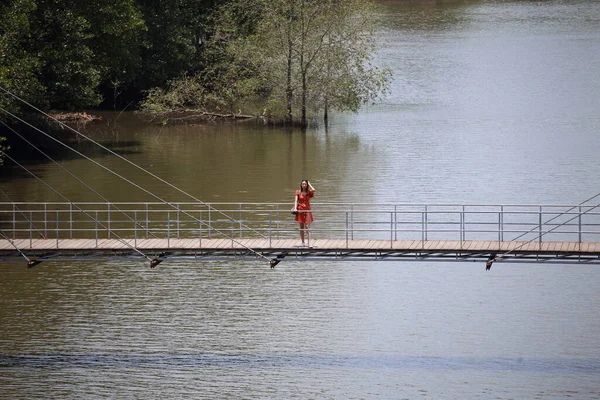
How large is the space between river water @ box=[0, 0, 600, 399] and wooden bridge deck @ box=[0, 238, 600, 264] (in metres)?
2.64

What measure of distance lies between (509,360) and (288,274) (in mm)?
10673

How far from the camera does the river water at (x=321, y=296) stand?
33.3 m

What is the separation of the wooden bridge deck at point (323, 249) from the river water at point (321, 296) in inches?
104

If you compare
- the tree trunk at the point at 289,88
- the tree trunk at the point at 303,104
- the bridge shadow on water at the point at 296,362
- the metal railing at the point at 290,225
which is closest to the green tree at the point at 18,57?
the metal railing at the point at 290,225

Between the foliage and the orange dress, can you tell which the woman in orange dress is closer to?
the orange dress

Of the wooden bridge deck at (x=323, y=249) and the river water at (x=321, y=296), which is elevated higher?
the wooden bridge deck at (x=323, y=249)

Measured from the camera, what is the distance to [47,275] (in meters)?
42.8

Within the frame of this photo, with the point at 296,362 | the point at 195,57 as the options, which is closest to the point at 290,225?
the point at 296,362

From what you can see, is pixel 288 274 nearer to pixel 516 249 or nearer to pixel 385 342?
pixel 385 342

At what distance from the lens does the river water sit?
33281 mm

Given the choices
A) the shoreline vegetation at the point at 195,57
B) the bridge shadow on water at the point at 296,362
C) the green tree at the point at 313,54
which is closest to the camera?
the bridge shadow on water at the point at 296,362

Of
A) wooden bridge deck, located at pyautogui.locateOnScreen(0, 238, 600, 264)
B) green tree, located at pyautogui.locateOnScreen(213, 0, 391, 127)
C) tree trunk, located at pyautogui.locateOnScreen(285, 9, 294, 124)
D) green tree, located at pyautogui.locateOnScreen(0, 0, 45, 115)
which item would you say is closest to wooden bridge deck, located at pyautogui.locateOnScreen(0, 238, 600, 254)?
wooden bridge deck, located at pyautogui.locateOnScreen(0, 238, 600, 264)

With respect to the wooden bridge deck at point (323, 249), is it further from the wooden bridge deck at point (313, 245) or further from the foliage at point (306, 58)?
the foliage at point (306, 58)

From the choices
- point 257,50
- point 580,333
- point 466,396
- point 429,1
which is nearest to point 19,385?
point 466,396
